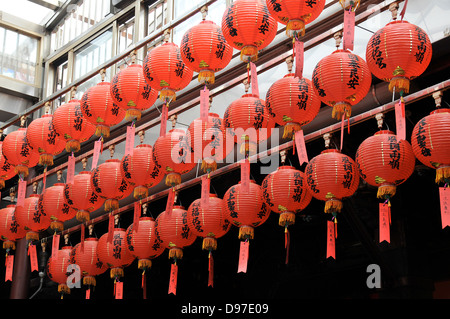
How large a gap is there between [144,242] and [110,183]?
0.88 meters

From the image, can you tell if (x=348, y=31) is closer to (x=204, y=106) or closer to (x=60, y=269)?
(x=204, y=106)

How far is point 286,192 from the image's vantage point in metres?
6.62

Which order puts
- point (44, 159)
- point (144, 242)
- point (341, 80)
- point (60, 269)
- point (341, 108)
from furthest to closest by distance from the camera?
point (60, 269) < point (44, 159) < point (144, 242) < point (341, 108) < point (341, 80)

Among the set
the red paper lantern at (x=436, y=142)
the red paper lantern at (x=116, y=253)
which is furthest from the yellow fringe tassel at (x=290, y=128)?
the red paper lantern at (x=116, y=253)

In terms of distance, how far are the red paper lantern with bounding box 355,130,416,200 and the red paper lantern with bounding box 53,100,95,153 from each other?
401 centimetres

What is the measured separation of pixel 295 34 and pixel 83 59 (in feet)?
23.2

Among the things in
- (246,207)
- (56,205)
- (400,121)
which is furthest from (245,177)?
(56,205)

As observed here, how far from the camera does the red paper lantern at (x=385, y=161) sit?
5855 mm

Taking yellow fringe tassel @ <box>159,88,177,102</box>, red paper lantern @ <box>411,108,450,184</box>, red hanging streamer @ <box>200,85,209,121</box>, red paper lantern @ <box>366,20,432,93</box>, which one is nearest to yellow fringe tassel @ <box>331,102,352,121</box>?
red paper lantern @ <box>366,20,432,93</box>

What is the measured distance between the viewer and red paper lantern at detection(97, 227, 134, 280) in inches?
342

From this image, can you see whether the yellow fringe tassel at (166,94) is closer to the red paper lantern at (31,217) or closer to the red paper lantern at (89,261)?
the red paper lantern at (89,261)

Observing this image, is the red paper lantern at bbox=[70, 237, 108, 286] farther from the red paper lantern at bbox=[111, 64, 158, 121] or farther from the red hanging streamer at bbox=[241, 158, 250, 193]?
the red hanging streamer at bbox=[241, 158, 250, 193]

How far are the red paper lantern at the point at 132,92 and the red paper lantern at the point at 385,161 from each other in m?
2.85
